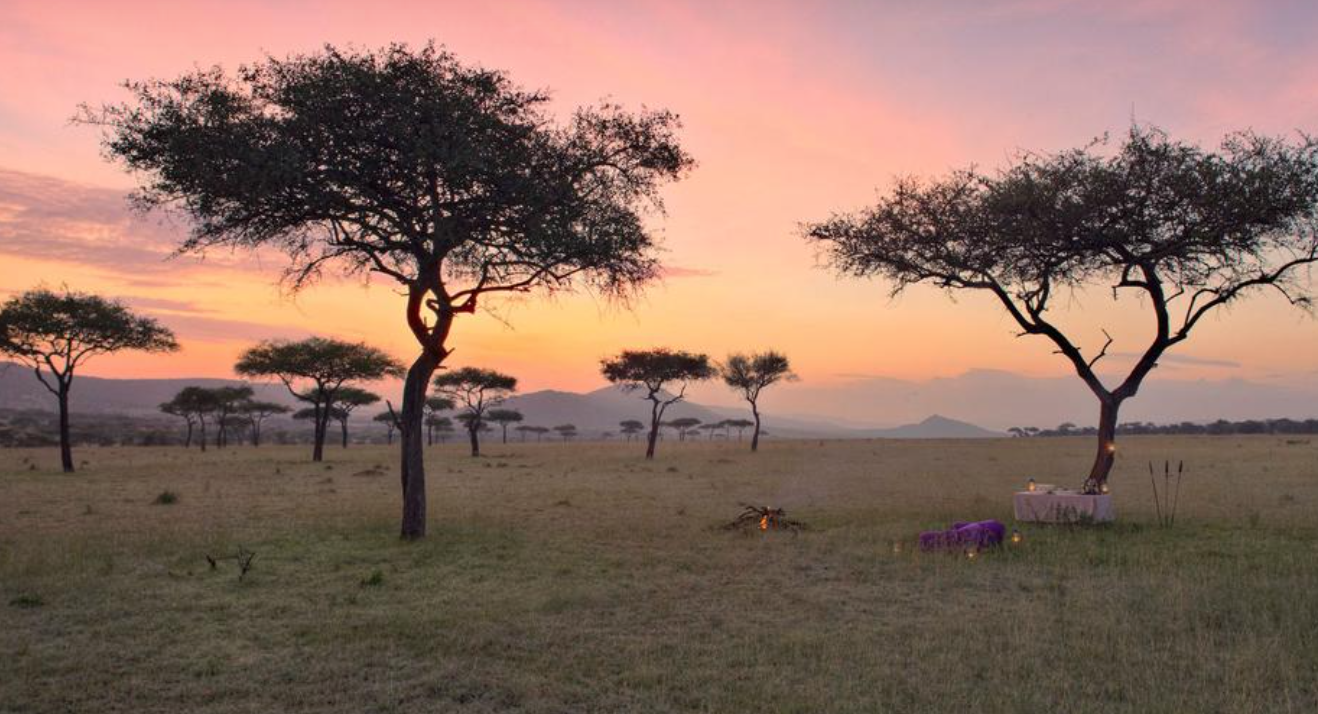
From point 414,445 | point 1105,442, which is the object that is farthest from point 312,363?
point 1105,442

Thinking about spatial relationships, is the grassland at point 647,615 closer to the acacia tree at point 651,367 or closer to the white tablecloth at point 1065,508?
the white tablecloth at point 1065,508

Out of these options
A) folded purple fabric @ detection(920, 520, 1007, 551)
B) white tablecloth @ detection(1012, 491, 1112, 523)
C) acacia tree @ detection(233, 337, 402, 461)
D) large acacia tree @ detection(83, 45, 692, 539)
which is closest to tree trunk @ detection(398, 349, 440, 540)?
large acacia tree @ detection(83, 45, 692, 539)

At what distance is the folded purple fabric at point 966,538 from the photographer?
15422 millimetres

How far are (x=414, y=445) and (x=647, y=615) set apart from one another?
29.0ft

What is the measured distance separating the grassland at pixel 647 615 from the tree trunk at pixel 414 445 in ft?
2.48

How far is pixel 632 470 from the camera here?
46625mm

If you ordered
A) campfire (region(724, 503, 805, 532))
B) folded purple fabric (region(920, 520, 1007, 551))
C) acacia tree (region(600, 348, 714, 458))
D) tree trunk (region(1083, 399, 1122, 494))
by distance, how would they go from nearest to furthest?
folded purple fabric (region(920, 520, 1007, 551)), campfire (region(724, 503, 805, 532)), tree trunk (region(1083, 399, 1122, 494)), acacia tree (region(600, 348, 714, 458))

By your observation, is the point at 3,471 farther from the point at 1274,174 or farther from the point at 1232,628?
the point at 1274,174

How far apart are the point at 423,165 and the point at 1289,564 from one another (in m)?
17.5

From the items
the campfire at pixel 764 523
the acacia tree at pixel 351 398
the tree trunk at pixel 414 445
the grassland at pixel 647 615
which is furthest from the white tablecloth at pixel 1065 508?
the acacia tree at pixel 351 398

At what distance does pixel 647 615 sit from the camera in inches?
418

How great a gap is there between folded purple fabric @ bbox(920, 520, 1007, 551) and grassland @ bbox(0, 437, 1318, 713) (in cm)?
57

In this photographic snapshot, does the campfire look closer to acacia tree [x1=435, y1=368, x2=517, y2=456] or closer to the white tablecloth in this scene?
the white tablecloth

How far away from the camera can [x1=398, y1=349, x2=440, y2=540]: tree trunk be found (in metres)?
17.6
